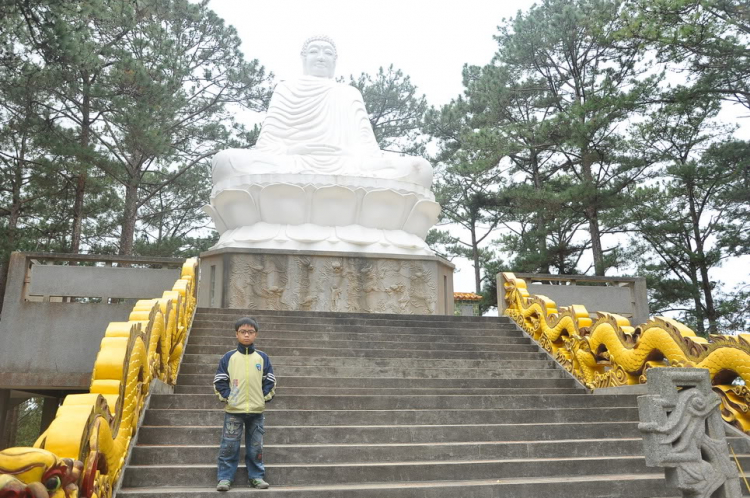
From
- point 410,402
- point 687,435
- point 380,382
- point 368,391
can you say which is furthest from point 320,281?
point 687,435

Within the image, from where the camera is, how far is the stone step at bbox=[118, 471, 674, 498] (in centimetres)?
372

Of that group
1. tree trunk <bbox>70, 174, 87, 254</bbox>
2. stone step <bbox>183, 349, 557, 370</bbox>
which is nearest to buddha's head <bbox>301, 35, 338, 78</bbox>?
tree trunk <bbox>70, 174, 87, 254</bbox>

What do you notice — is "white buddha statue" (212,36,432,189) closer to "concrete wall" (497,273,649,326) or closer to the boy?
"concrete wall" (497,273,649,326)

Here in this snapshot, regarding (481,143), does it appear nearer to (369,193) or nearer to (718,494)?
(369,193)

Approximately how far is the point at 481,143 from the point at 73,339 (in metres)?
11.7

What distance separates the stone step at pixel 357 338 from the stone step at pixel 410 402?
5.96ft

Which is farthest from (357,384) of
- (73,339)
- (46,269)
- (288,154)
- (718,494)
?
(288,154)

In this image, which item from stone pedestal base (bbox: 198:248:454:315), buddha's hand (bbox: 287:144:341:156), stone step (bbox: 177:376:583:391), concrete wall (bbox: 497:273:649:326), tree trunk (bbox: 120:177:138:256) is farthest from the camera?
tree trunk (bbox: 120:177:138:256)

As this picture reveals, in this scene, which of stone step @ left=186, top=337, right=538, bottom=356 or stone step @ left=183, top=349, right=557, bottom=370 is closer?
stone step @ left=183, top=349, right=557, bottom=370

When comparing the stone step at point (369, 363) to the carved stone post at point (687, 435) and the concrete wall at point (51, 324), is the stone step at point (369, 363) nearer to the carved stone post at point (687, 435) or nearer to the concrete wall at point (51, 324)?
the concrete wall at point (51, 324)

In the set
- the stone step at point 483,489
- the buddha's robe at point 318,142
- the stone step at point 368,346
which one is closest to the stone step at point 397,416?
the stone step at point 483,489

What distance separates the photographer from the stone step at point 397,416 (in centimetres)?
473

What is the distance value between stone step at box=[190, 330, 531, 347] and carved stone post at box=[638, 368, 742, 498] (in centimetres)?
450

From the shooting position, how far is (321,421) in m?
4.93
